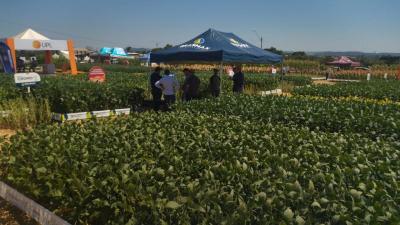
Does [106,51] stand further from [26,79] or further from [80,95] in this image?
[26,79]

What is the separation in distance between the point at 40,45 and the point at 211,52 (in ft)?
78.0

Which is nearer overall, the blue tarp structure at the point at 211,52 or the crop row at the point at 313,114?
the crop row at the point at 313,114

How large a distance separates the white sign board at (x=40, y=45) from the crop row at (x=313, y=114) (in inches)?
1012

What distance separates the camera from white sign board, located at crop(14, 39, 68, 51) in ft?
105

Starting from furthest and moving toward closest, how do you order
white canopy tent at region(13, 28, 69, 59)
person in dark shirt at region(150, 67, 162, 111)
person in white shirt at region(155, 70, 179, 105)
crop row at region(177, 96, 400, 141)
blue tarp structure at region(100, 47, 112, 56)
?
1. blue tarp structure at region(100, 47, 112, 56)
2. white canopy tent at region(13, 28, 69, 59)
3. person in dark shirt at region(150, 67, 162, 111)
4. person in white shirt at region(155, 70, 179, 105)
5. crop row at region(177, 96, 400, 141)

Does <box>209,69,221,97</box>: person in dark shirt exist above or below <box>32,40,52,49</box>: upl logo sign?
below

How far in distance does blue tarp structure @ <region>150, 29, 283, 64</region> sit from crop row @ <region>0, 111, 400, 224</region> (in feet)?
23.8

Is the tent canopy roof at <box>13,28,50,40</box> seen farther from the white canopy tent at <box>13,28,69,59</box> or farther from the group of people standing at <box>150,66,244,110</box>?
the group of people standing at <box>150,66,244,110</box>

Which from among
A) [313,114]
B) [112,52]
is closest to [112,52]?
[112,52]

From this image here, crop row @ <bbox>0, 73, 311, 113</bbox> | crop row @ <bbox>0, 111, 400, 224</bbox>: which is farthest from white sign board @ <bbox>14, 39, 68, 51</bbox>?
crop row @ <bbox>0, 111, 400, 224</bbox>

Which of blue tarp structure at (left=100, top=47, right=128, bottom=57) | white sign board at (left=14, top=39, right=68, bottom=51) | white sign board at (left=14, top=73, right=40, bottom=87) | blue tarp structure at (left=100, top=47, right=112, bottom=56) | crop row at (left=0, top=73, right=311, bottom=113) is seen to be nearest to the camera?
white sign board at (left=14, top=73, right=40, bottom=87)

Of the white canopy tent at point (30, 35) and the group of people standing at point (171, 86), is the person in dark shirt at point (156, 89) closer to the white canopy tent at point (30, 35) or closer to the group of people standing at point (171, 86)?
the group of people standing at point (171, 86)

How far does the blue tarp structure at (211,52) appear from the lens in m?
13.5

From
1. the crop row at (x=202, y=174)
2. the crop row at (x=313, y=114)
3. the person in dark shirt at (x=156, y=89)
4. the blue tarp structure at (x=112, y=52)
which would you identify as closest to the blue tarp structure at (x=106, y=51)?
the blue tarp structure at (x=112, y=52)
